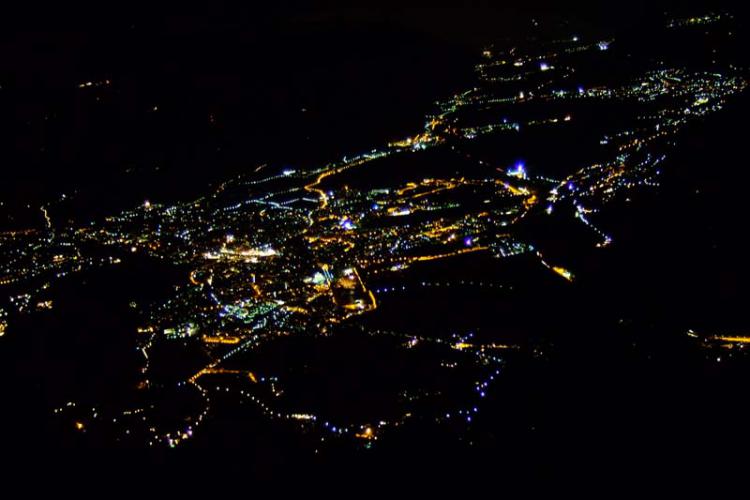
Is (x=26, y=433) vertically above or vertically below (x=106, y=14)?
below

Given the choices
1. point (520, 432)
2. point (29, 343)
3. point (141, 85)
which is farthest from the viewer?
point (141, 85)

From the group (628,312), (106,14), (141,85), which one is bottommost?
(628,312)

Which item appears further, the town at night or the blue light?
the blue light

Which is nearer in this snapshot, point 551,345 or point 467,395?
point 467,395

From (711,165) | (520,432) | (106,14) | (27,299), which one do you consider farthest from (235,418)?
(106,14)

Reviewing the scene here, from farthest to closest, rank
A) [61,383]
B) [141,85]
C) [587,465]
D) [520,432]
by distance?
1. [141,85]
2. [61,383]
3. [520,432]
4. [587,465]

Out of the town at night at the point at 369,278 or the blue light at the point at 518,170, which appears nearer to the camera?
the town at night at the point at 369,278

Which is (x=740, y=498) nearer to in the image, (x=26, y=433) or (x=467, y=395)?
(x=467, y=395)

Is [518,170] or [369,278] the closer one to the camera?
[369,278]
